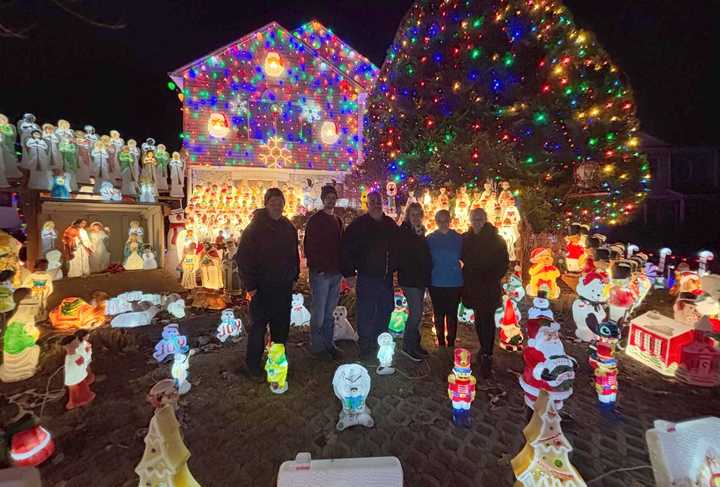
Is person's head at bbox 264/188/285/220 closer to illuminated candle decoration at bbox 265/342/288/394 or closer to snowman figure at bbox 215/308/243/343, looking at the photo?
illuminated candle decoration at bbox 265/342/288/394

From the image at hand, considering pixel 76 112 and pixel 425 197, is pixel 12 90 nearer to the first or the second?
pixel 76 112

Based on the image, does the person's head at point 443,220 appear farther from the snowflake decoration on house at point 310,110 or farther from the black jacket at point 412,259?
the snowflake decoration on house at point 310,110

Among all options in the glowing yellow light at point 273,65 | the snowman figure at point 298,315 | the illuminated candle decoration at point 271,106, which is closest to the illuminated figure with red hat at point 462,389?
the snowman figure at point 298,315

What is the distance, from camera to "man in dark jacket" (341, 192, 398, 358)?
4.18 meters

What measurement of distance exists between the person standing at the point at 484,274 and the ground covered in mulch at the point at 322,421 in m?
0.49

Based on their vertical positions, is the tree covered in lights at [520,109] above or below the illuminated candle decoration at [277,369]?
above

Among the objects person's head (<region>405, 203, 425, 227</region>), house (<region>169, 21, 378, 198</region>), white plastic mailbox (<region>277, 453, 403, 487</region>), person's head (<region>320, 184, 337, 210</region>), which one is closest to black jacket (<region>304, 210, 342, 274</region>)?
person's head (<region>320, 184, 337, 210</region>)

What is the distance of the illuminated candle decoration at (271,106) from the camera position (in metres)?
14.2

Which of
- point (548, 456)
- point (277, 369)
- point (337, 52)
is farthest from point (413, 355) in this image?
point (337, 52)

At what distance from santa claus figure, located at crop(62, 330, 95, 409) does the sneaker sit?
3.45 m

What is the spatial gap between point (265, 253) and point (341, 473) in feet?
8.27

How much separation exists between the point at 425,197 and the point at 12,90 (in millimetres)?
18610

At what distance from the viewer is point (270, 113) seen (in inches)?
586

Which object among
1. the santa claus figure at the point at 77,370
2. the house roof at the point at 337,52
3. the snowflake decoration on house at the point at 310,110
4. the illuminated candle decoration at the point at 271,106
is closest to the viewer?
the santa claus figure at the point at 77,370
